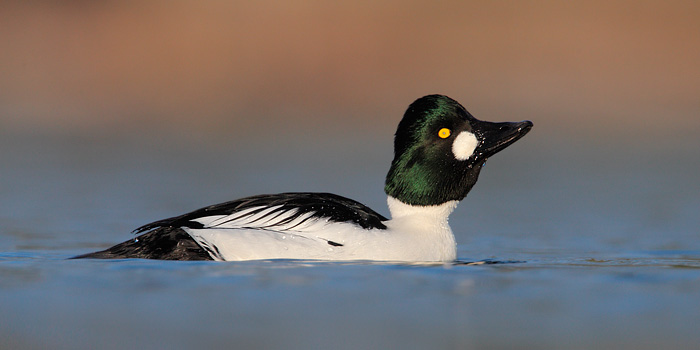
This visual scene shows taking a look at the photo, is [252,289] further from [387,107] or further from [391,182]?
[387,107]

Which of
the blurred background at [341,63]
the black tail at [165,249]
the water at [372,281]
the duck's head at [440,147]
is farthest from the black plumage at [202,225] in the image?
the blurred background at [341,63]

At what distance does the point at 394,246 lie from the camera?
7398 mm

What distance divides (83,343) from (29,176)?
32.3 feet

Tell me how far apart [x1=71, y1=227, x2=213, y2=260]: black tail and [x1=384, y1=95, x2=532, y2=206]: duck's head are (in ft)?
5.32

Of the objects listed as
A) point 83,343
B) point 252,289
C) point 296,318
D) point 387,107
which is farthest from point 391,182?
point 387,107

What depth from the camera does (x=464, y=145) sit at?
787cm

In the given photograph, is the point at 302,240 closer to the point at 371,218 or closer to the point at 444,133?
the point at 371,218

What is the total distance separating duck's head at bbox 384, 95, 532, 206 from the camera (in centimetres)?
786

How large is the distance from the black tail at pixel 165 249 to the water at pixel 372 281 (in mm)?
212

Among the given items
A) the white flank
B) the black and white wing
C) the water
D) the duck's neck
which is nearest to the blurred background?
the water

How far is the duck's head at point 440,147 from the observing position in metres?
7.86

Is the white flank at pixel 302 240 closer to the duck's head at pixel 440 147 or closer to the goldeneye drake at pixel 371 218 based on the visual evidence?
the goldeneye drake at pixel 371 218

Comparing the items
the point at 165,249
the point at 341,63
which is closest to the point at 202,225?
the point at 165,249

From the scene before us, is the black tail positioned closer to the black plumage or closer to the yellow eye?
the black plumage
